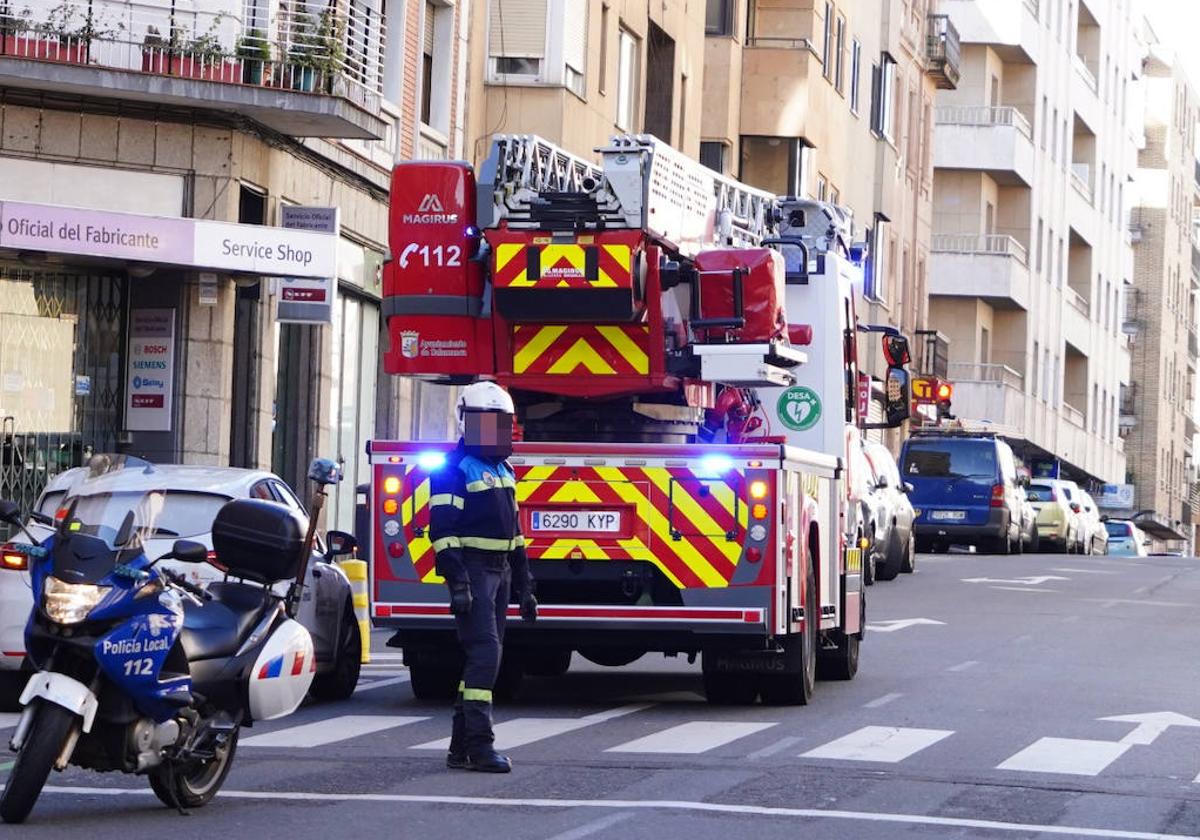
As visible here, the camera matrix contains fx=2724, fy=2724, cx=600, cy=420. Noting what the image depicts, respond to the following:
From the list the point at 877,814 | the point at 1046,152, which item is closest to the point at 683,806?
the point at 877,814

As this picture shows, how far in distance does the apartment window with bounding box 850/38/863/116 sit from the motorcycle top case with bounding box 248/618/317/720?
4439 centimetres

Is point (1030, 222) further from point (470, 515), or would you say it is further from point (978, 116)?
point (470, 515)

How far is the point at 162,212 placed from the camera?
1013 inches

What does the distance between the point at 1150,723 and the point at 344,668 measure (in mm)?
4741

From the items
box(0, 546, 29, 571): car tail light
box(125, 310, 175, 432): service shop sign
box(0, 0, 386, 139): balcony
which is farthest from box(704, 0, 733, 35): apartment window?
box(0, 546, 29, 571): car tail light

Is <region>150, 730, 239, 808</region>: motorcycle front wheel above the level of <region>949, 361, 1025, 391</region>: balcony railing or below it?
below

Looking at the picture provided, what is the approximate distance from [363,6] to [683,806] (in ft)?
64.0

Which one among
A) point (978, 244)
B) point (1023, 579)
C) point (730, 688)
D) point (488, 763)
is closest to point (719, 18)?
point (1023, 579)

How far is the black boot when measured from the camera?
471 inches

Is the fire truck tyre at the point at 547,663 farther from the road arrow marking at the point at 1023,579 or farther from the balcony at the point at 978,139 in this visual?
the balcony at the point at 978,139

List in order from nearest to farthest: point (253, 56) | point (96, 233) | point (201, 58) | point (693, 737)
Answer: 1. point (693, 737)
2. point (96, 233)
3. point (201, 58)
4. point (253, 56)

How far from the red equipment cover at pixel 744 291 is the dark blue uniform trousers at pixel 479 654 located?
4.23m

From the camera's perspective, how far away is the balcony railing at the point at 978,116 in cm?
7300

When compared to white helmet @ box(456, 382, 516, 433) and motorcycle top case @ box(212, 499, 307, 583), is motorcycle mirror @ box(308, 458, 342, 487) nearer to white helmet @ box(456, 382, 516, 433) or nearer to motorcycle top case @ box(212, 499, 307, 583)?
motorcycle top case @ box(212, 499, 307, 583)
